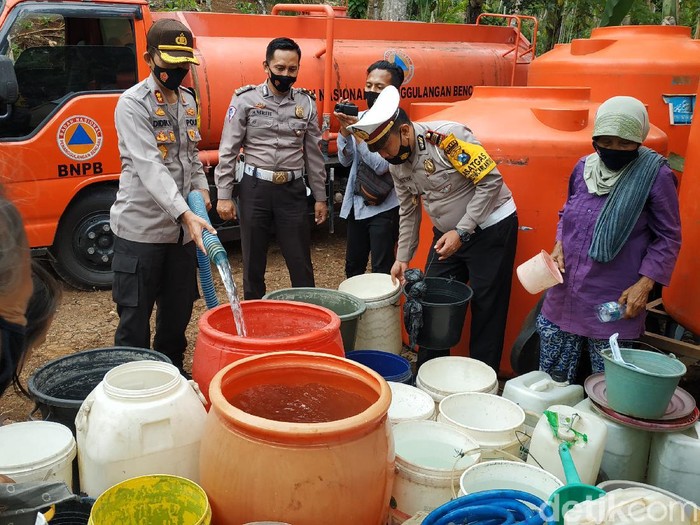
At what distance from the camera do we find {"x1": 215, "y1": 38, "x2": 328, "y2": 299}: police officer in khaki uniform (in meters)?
4.46

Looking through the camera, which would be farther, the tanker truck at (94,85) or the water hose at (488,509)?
the tanker truck at (94,85)

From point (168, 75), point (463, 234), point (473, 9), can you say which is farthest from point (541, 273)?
point (473, 9)

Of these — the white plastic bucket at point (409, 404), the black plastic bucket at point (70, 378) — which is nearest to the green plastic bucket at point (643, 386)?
the white plastic bucket at point (409, 404)

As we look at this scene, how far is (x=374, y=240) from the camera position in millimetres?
4957

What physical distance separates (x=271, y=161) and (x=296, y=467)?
9.89 feet

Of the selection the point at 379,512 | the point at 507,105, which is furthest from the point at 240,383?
the point at 507,105

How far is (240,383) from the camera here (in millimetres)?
2225

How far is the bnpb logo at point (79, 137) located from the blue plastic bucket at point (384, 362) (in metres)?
3.23

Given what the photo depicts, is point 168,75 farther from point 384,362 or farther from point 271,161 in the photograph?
point 384,362

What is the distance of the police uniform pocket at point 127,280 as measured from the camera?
3398 millimetres

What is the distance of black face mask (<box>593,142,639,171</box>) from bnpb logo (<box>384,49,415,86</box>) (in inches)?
171

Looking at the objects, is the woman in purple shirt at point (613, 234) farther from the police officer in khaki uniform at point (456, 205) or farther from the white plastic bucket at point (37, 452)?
the white plastic bucket at point (37, 452)

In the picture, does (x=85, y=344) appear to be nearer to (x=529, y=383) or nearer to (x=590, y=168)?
(x=529, y=383)

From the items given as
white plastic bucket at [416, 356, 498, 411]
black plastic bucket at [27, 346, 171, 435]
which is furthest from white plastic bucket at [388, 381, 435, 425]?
black plastic bucket at [27, 346, 171, 435]
